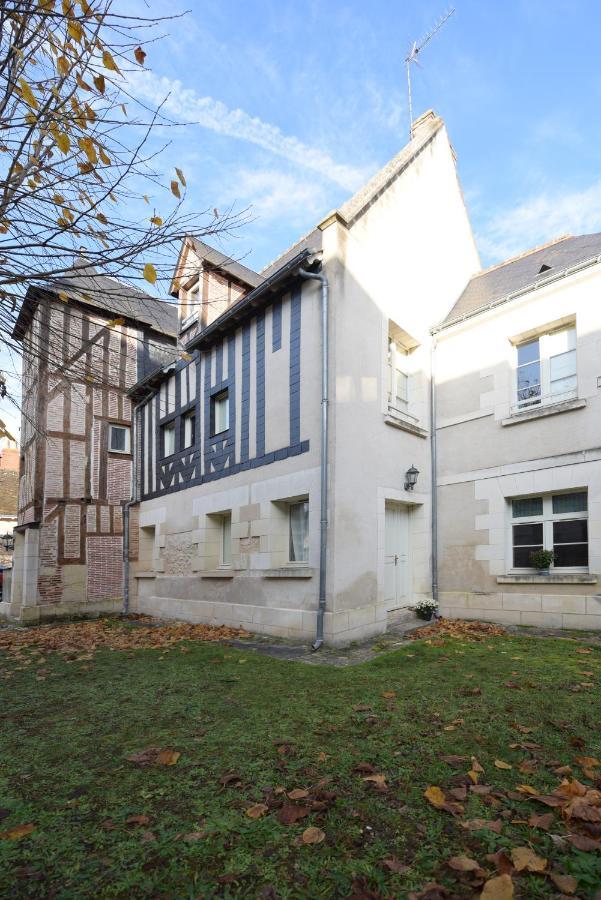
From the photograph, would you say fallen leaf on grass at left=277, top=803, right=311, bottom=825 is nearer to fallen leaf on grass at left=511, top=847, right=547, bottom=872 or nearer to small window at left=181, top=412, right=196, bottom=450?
fallen leaf on grass at left=511, top=847, right=547, bottom=872

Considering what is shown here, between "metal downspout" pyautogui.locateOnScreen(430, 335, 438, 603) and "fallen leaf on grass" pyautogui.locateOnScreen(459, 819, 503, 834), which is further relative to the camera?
"metal downspout" pyautogui.locateOnScreen(430, 335, 438, 603)

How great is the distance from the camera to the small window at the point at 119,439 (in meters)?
11.4

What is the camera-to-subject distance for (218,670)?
15.7 ft

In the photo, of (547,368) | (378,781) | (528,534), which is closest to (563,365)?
(547,368)

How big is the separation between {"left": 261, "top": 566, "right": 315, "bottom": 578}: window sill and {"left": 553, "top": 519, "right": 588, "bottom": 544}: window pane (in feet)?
11.1

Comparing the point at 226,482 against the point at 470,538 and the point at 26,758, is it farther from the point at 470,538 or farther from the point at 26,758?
the point at 26,758

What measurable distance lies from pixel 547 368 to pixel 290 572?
15.6 feet

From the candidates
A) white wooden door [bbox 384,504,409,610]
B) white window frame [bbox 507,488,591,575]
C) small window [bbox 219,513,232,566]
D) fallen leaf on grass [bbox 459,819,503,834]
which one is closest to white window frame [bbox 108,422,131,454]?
small window [bbox 219,513,232,566]

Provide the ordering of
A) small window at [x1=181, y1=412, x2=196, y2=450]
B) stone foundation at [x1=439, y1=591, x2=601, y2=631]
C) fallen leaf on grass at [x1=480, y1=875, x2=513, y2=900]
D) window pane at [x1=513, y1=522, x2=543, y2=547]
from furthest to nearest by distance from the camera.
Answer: small window at [x1=181, y1=412, x2=196, y2=450]
window pane at [x1=513, y1=522, x2=543, y2=547]
stone foundation at [x1=439, y1=591, x2=601, y2=631]
fallen leaf on grass at [x1=480, y1=875, x2=513, y2=900]

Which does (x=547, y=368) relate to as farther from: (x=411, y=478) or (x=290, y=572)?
(x=290, y=572)

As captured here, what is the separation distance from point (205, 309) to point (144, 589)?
245 inches

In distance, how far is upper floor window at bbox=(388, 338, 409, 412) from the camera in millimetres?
7465

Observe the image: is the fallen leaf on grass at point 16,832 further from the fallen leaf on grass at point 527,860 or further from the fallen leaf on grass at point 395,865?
the fallen leaf on grass at point 527,860

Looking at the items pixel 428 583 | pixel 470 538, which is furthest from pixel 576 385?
pixel 428 583
